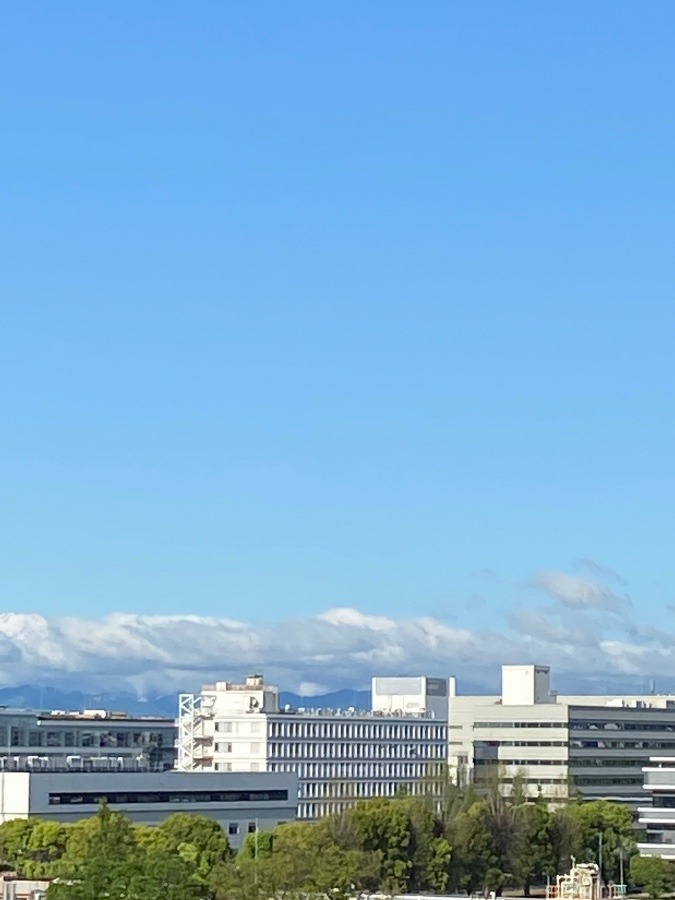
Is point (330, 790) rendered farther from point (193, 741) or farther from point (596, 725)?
point (596, 725)

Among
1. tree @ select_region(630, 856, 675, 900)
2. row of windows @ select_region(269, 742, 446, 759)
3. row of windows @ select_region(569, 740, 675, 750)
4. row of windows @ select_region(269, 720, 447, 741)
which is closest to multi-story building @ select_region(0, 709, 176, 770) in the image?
row of windows @ select_region(269, 742, 446, 759)

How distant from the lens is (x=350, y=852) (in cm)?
12100

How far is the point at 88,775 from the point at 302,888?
43909mm

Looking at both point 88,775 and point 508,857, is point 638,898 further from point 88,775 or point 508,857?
point 88,775

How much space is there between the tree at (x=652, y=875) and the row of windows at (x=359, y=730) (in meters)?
31.9

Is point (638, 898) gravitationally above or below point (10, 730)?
below

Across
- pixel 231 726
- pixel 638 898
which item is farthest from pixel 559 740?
pixel 638 898

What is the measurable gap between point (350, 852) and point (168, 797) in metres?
30.9

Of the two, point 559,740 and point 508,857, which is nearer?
point 508,857

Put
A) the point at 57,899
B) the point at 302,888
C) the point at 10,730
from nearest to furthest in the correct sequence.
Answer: the point at 57,899 < the point at 302,888 < the point at 10,730

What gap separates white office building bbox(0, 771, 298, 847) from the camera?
138000mm

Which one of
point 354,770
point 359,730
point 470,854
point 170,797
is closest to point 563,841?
point 470,854

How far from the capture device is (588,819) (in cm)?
15612

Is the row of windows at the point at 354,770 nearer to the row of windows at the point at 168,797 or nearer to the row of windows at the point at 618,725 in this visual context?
the row of windows at the point at 168,797
